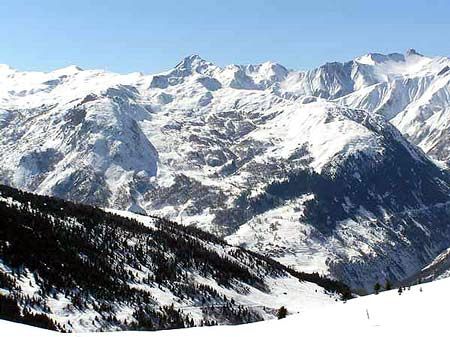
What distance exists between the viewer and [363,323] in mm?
25984

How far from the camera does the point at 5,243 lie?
17050 cm

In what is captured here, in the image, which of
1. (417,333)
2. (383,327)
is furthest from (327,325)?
(417,333)

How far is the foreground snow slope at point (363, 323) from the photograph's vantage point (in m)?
24.2

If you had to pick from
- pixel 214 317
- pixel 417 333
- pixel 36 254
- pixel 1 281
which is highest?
pixel 36 254

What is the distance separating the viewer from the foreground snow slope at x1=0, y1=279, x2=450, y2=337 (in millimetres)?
24219

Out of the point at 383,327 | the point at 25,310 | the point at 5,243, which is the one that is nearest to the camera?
the point at 383,327

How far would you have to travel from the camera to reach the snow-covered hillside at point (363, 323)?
2422cm

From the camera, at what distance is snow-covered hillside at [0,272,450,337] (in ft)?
79.5

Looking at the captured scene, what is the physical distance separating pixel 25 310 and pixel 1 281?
17.4m

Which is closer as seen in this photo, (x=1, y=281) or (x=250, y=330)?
(x=250, y=330)

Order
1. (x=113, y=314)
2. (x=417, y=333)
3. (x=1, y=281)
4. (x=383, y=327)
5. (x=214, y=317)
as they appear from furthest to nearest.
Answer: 1. (x=214, y=317)
2. (x=113, y=314)
3. (x=1, y=281)
4. (x=383, y=327)
5. (x=417, y=333)

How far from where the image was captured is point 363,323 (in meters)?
26.0

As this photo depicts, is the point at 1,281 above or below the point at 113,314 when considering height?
above

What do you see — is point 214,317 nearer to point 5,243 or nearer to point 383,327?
point 5,243
